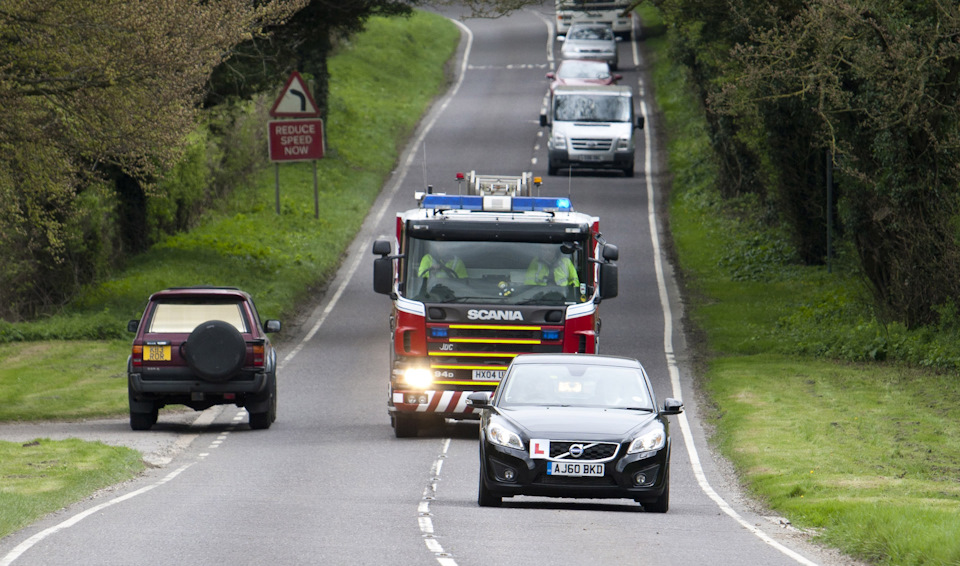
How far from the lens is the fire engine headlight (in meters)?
19.0

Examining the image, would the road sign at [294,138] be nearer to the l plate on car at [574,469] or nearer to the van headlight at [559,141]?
the van headlight at [559,141]

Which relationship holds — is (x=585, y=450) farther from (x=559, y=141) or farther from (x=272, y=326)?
(x=559, y=141)

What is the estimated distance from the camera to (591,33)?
66.4 m

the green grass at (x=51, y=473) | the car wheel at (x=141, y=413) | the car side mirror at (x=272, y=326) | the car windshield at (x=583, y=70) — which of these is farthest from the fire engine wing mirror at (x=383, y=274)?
the car windshield at (x=583, y=70)

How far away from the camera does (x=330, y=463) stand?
17672 millimetres

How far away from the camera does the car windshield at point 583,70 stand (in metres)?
55.4

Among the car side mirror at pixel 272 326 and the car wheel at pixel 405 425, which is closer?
the car wheel at pixel 405 425

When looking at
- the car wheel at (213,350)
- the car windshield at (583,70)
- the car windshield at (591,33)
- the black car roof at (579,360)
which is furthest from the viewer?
the car windshield at (591,33)

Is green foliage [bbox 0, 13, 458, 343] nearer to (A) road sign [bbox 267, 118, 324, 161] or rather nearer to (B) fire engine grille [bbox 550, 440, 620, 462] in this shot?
(A) road sign [bbox 267, 118, 324, 161]

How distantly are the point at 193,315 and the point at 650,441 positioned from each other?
9161 mm

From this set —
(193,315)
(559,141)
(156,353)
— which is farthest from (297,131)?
(156,353)

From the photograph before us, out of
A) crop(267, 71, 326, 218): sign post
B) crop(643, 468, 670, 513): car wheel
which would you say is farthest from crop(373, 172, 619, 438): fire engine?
crop(267, 71, 326, 218): sign post

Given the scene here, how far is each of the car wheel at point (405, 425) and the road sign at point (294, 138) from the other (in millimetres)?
17368

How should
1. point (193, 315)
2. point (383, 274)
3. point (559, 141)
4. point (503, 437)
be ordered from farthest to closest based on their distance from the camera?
1. point (559, 141)
2. point (193, 315)
3. point (383, 274)
4. point (503, 437)
